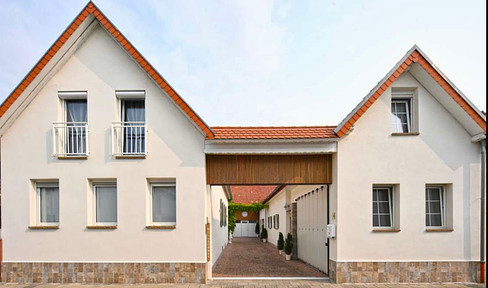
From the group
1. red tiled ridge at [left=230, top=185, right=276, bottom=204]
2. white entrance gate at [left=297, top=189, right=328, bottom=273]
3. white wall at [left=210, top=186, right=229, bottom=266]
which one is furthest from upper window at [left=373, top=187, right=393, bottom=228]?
red tiled ridge at [left=230, top=185, right=276, bottom=204]

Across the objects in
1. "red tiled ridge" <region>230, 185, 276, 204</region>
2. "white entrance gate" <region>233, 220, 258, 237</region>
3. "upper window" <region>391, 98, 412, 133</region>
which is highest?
"upper window" <region>391, 98, 412, 133</region>

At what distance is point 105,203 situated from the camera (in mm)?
9273

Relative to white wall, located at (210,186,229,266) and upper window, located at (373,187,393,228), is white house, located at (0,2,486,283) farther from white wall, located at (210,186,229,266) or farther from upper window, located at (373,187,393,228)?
white wall, located at (210,186,229,266)

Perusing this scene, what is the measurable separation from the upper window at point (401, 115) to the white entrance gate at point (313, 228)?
2856 mm

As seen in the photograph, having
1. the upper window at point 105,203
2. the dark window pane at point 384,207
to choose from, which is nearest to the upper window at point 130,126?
the upper window at point 105,203

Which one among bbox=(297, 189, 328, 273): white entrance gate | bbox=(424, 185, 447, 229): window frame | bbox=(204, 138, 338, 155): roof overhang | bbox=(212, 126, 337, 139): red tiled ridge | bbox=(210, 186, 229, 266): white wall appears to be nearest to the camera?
bbox=(212, 126, 337, 139): red tiled ridge

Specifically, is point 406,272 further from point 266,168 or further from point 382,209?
point 266,168

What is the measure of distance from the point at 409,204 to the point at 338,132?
2.85 meters

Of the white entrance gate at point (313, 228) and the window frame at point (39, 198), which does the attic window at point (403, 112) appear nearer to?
the white entrance gate at point (313, 228)

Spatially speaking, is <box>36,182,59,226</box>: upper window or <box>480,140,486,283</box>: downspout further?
<box>36,182,59,226</box>: upper window

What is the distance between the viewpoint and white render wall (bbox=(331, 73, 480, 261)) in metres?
8.89

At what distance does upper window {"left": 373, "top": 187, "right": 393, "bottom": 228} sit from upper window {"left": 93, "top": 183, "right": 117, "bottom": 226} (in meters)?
7.50

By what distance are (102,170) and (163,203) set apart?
6.34ft

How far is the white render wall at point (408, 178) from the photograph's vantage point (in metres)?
8.89
